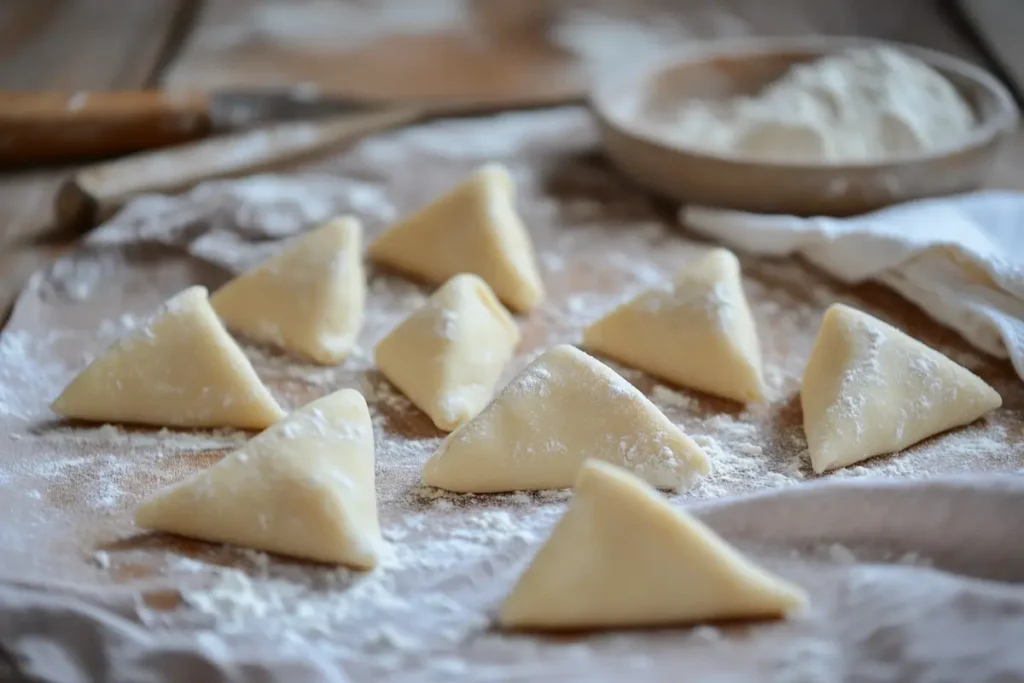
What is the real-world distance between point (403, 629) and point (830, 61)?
1513 millimetres

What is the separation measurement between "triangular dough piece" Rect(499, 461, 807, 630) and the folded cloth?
611 mm

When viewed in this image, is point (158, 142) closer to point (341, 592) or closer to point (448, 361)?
point (448, 361)

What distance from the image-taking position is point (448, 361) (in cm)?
129

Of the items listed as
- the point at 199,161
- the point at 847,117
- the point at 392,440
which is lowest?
the point at 392,440

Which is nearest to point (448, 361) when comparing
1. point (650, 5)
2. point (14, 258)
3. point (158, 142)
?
point (14, 258)

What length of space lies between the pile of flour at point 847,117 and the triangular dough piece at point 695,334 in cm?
38

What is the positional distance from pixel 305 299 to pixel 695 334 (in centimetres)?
55

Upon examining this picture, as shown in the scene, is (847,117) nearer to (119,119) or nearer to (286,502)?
(286,502)

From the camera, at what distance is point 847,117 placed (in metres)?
1.77

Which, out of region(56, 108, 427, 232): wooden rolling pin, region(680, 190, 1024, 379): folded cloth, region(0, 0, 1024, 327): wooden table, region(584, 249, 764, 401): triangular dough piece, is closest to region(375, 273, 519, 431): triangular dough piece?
region(584, 249, 764, 401): triangular dough piece

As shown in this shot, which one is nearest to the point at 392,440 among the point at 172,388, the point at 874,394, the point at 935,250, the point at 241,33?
the point at 172,388

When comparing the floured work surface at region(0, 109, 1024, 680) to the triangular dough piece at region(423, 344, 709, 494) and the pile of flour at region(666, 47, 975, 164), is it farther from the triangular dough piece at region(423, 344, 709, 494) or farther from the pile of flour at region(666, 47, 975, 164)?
the pile of flour at region(666, 47, 975, 164)

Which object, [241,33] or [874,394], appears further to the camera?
[241,33]

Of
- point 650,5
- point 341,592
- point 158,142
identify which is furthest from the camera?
point 650,5
